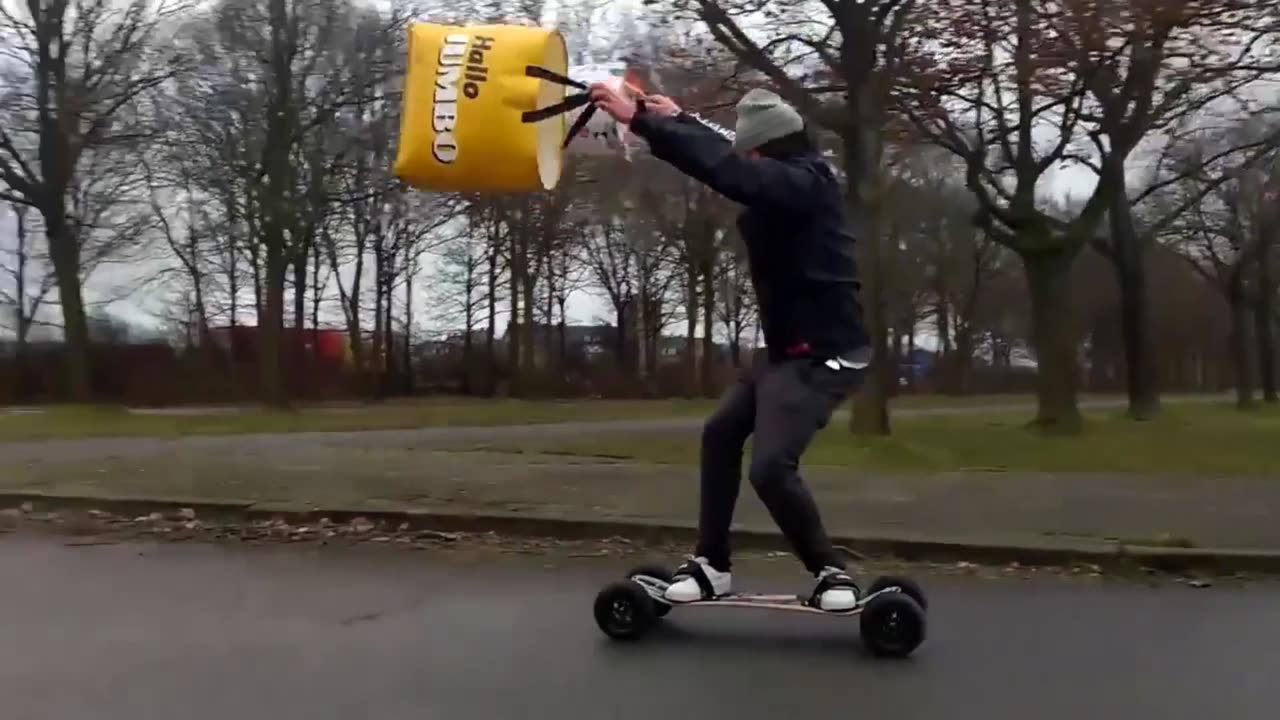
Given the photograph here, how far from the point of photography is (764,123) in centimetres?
491

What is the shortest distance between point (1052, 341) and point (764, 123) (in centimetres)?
1605

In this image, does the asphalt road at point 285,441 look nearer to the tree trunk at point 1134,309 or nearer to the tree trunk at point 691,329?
the tree trunk at point 1134,309

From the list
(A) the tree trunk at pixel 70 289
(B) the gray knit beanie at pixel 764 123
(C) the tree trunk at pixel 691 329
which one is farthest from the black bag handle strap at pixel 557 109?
(C) the tree trunk at pixel 691 329

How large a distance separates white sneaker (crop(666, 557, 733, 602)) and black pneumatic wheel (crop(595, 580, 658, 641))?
0.34 feet

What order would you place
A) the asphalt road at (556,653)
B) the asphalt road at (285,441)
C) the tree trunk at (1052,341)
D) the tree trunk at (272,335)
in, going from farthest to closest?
the tree trunk at (272,335) → the tree trunk at (1052,341) → the asphalt road at (285,441) → the asphalt road at (556,653)

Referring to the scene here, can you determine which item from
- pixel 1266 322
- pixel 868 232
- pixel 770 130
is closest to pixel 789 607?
pixel 770 130

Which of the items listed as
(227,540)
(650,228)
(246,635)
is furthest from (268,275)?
(246,635)

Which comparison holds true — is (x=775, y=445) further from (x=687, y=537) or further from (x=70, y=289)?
(x=70, y=289)

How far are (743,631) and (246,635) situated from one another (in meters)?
1.99

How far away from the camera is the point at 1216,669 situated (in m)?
4.73

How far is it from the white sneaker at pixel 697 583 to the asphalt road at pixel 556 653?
189mm

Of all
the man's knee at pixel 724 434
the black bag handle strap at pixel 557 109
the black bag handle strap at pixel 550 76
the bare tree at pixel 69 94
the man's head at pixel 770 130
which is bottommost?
the man's knee at pixel 724 434

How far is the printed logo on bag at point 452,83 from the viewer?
20.4ft

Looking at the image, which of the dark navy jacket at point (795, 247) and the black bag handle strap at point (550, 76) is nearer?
the dark navy jacket at point (795, 247)
